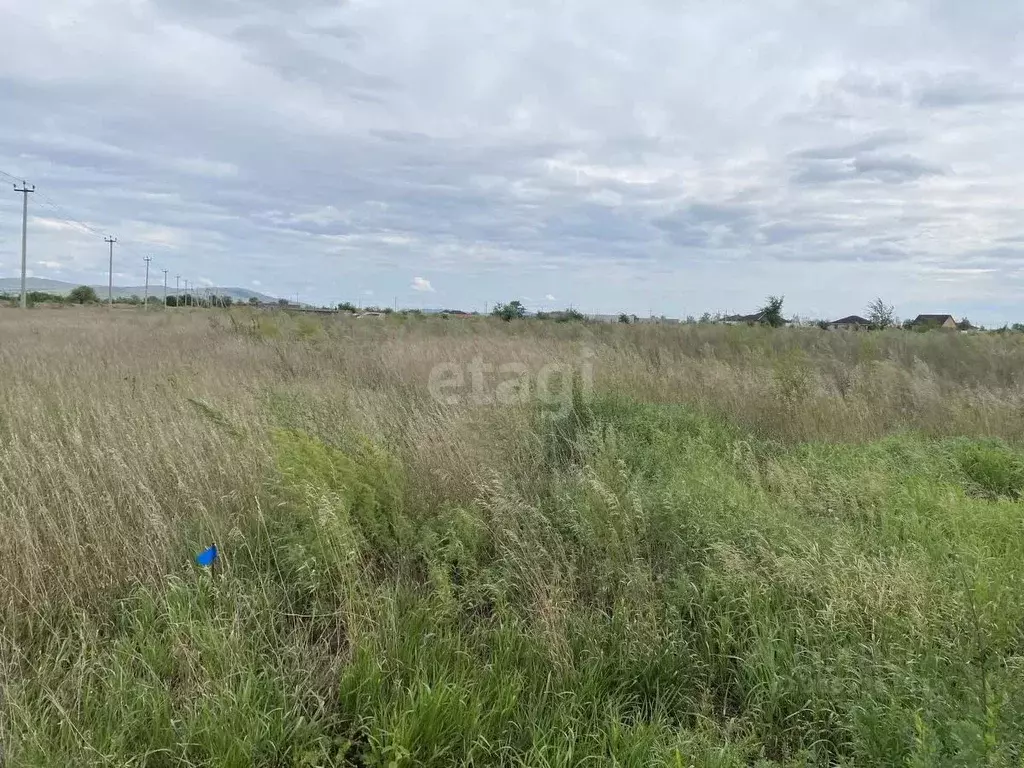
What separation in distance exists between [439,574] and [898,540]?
2.69 m

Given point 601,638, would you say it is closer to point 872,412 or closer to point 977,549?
point 977,549

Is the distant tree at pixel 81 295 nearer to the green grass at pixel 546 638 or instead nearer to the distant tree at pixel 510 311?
the distant tree at pixel 510 311

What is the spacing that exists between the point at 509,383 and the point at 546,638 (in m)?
5.57

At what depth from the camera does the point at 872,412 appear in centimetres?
706

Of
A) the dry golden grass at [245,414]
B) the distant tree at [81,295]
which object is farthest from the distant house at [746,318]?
the distant tree at [81,295]

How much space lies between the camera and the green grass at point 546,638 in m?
1.99

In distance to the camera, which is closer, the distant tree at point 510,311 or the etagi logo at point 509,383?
the etagi logo at point 509,383

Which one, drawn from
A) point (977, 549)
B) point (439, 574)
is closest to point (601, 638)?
point (439, 574)

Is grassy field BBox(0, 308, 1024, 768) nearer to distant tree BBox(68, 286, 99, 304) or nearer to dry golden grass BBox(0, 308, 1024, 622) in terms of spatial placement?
dry golden grass BBox(0, 308, 1024, 622)

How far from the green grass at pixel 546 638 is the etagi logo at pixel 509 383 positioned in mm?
2675

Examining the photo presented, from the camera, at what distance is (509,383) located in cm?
795

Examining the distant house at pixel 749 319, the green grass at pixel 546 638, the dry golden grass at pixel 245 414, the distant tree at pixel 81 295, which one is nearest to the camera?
the green grass at pixel 546 638

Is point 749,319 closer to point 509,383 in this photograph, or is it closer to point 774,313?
point 774,313

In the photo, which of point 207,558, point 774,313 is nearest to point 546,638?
point 207,558
